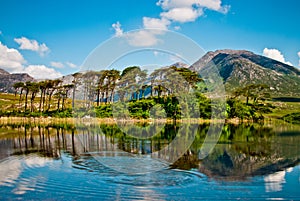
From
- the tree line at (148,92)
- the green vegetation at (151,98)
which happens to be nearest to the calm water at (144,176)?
the tree line at (148,92)

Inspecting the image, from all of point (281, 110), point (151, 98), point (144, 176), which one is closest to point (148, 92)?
point (151, 98)

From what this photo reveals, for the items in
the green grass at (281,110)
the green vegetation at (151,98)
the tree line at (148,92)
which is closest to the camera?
the tree line at (148,92)

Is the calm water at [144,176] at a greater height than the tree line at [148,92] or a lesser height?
lesser

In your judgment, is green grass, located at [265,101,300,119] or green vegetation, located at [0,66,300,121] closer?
green vegetation, located at [0,66,300,121]

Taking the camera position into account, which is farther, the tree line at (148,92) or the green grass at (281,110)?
the green grass at (281,110)

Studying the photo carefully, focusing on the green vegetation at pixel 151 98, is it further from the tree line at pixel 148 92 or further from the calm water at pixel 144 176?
the calm water at pixel 144 176

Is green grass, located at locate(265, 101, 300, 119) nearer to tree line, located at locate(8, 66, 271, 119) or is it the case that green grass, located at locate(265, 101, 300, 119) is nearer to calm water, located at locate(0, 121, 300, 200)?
tree line, located at locate(8, 66, 271, 119)

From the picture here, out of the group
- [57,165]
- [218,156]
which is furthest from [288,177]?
[57,165]

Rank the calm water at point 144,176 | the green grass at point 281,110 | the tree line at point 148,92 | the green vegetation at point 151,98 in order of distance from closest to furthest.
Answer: the calm water at point 144,176 < the tree line at point 148,92 < the green vegetation at point 151,98 < the green grass at point 281,110

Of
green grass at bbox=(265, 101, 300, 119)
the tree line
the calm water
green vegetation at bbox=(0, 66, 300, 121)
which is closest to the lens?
the calm water

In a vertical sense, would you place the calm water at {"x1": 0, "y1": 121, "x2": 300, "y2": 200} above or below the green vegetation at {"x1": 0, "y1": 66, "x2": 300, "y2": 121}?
below

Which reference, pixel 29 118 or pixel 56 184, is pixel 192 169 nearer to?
pixel 56 184

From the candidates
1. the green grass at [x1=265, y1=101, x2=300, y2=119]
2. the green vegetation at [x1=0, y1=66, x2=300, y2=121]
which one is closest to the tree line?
the green vegetation at [x1=0, y1=66, x2=300, y2=121]

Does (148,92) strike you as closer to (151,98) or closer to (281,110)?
(151,98)
